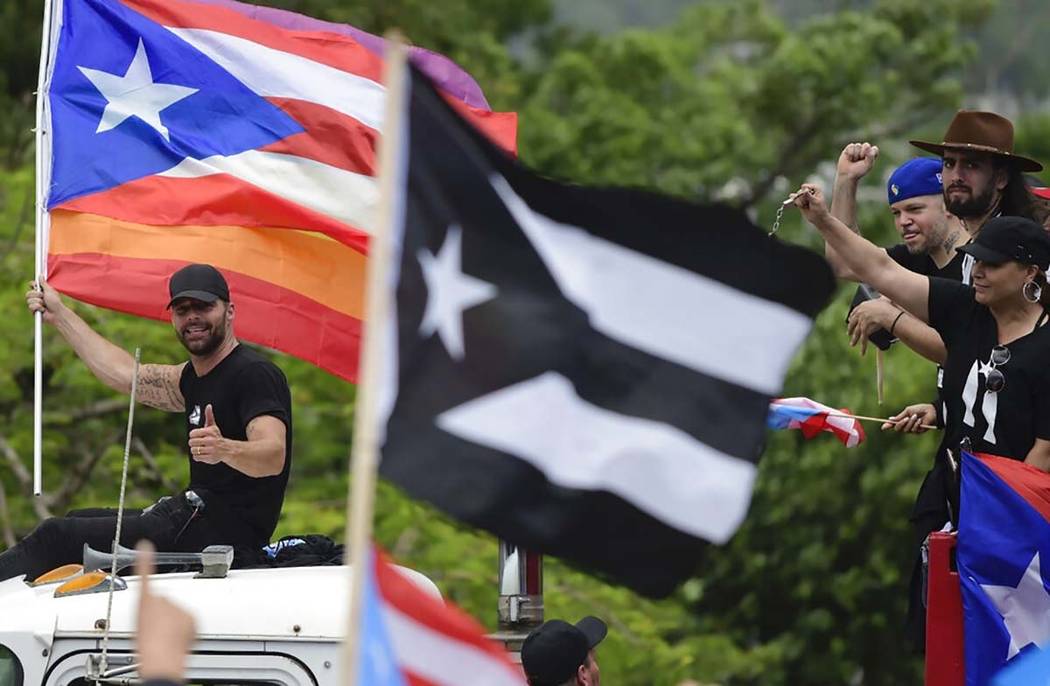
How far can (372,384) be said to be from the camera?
4.77 m

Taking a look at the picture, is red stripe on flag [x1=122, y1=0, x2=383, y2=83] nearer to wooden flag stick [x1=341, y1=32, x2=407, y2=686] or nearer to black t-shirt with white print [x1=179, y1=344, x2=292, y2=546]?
black t-shirt with white print [x1=179, y1=344, x2=292, y2=546]

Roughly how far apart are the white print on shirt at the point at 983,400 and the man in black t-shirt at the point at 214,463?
96.1 inches

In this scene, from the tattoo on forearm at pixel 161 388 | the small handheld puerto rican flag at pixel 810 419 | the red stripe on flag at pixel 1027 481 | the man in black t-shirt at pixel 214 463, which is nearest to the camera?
the red stripe on flag at pixel 1027 481

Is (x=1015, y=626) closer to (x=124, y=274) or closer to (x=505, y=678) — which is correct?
(x=505, y=678)

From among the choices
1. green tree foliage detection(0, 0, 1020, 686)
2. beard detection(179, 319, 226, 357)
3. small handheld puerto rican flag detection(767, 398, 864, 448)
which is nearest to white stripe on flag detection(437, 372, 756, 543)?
beard detection(179, 319, 226, 357)

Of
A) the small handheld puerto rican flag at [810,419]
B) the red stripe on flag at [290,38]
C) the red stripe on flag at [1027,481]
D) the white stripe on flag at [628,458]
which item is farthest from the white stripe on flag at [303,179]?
the white stripe on flag at [628,458]

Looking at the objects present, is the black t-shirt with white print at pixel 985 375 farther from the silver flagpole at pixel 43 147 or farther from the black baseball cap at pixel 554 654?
the silver flagpole at pixel 43 147

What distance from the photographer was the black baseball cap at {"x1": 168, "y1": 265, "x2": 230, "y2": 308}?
320 inches

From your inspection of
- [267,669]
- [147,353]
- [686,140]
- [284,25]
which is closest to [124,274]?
[284,25]

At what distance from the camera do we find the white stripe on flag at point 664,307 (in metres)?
5.51

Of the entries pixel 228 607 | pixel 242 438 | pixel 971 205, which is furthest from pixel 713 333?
pixel 242 438

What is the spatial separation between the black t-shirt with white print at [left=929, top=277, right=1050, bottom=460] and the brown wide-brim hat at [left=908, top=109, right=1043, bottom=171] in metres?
0.84

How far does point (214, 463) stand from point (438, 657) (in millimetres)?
2934

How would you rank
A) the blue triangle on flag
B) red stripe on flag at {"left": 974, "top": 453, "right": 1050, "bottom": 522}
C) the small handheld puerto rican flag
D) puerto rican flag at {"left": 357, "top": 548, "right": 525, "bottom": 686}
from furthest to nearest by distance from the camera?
the blue triangle on flag, the small handheld puerto rican flag, red stripe on flag at {"left": 974, "top": 453, "right": 1050, "bottom": 522}, puerto rican flag at {"left": 357, "top": 548, "right": 525, "bottom": 686}
